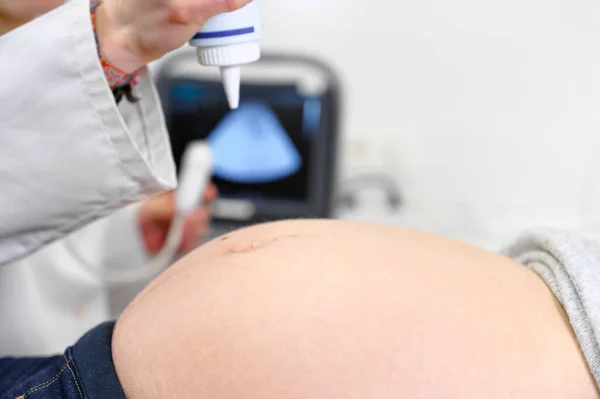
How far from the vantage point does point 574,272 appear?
17.0 inches

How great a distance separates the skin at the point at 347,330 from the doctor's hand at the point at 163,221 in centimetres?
65

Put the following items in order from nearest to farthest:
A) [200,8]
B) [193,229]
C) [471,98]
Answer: [200,8] → [193,229] → [471,98]

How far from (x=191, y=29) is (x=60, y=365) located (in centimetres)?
27

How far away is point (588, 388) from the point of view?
15.7 inches

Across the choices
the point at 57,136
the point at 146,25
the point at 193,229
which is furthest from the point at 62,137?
the point at 193,229

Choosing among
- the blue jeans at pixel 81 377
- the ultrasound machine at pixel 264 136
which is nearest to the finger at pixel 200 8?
the blue jeans at pixel 81 377

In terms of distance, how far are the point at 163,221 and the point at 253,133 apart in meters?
0.28

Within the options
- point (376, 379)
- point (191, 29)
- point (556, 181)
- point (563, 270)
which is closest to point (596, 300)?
point (563, 270)

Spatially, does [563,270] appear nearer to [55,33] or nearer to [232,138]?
[55,33]

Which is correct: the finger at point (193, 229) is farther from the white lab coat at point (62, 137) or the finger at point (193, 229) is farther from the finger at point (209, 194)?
the white lab coat at point (62, 137)

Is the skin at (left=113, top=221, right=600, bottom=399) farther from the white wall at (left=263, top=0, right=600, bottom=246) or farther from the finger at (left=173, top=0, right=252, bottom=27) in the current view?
the white wall at (left=263, top=0, right=600, bottom=246)

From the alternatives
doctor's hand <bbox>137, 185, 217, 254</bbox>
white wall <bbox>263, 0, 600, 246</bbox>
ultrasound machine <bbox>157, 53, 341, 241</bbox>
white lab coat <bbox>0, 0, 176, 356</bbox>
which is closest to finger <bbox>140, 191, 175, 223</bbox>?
doctor's hand <bbox>137, 185, 217, 254</bbox>

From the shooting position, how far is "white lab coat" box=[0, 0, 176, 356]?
458 mm

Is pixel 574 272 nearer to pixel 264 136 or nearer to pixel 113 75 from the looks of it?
pixel 113 75
